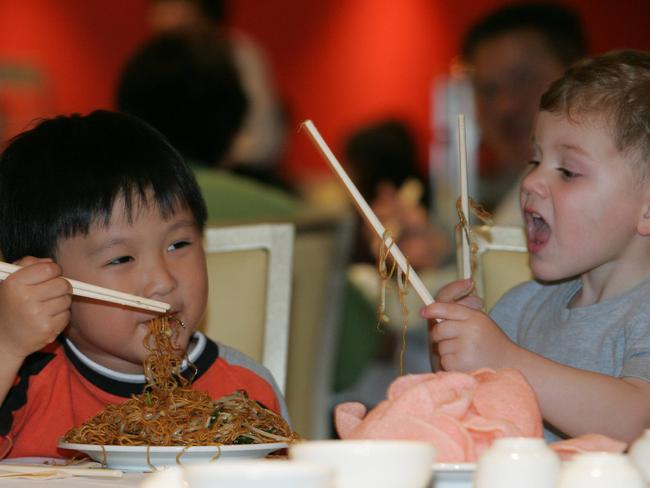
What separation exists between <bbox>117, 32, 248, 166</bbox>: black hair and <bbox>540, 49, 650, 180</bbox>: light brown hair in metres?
1.43

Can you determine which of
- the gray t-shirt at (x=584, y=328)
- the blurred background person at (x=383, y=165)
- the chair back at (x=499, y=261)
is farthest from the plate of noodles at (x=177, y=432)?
the blurred background person at (x=383, y=165)

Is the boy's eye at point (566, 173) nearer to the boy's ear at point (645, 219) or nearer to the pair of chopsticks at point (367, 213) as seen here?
the boy's ear at point (645, 219)

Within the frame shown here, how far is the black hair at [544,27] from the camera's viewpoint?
309 centimetres

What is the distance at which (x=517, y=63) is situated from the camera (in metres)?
3.09

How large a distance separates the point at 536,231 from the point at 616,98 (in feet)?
0.71

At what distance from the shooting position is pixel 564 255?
5.02 ft

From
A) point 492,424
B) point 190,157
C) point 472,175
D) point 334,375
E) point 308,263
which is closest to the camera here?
point 492,424

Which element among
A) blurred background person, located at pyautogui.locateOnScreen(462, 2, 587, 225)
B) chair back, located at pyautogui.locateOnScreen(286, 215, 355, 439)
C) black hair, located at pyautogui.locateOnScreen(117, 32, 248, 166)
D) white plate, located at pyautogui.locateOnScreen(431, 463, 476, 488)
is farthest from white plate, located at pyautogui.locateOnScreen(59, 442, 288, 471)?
blurred background person, located at pyautogui.locateOnScreen(462, 2, 587, 225)

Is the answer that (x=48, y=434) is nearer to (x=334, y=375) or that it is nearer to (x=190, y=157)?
(x=190, y=157)

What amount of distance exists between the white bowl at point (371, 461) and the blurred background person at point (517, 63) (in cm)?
232

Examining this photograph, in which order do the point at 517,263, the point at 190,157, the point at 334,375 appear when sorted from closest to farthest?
the point at 517,263, the point at 190,157, the point at 334,375

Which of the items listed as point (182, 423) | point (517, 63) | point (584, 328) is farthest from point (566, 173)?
point (517, 63)

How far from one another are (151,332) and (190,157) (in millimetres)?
1443

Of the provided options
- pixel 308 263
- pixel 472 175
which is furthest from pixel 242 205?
pixel 472 175
